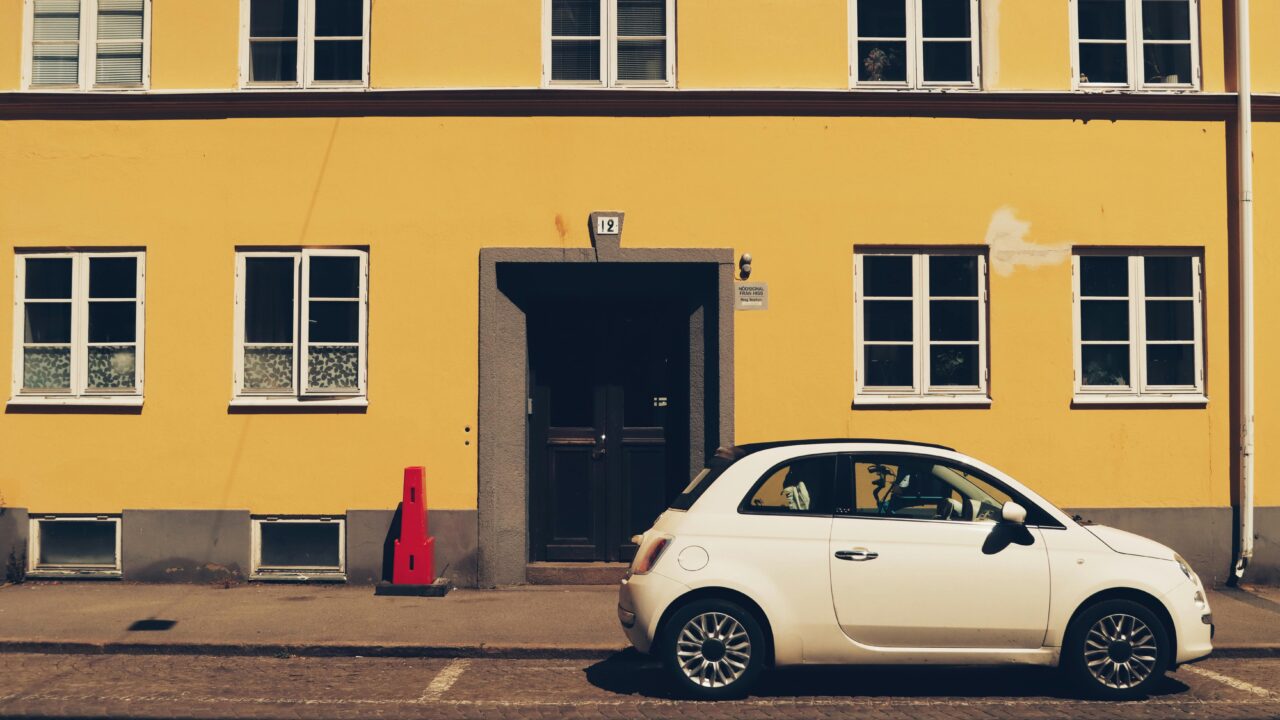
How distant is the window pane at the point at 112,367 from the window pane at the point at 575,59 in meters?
5.01

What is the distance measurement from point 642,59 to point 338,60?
3006 mm

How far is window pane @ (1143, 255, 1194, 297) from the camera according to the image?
40.2ft

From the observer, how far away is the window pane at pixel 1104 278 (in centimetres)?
1223

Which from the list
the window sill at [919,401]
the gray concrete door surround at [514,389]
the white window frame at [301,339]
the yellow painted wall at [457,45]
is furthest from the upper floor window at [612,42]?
the window sill at [919,401]

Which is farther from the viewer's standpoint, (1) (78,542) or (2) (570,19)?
(2) (570,19)

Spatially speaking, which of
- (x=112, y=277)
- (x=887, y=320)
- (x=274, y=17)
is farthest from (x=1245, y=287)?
(x=112, y=277)

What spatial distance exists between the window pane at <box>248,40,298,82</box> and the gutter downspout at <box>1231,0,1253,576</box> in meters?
9.26

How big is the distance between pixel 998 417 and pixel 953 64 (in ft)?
11.6

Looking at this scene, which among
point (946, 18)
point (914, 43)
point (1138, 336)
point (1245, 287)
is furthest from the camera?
point (946, 18)

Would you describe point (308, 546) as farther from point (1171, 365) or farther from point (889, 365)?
point (1171, 365)

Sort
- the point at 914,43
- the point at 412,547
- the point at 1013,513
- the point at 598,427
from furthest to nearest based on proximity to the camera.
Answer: the point at 598,427 → the point at 914,43 → the point at 412,547 → the point at 1013,513

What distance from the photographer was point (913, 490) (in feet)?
26.0

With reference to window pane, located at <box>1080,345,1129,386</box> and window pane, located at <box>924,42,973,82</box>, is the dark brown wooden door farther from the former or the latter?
window pane, located at <box>1080,345,1129,386</box>

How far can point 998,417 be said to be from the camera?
12016 mm
